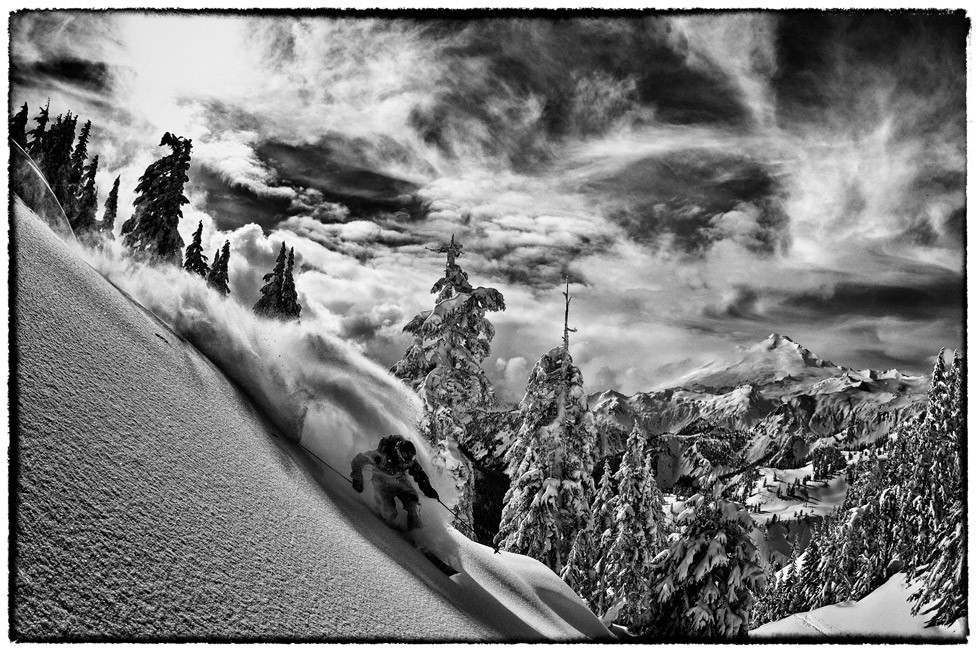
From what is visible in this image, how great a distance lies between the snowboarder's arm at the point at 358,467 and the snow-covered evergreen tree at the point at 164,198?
362 cm

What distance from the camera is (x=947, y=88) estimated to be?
837 cm

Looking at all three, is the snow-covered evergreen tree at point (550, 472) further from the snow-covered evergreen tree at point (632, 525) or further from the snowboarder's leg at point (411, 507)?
the snowboarder's leg at point (411, 507)

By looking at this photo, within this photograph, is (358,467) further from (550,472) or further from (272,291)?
(550,472)

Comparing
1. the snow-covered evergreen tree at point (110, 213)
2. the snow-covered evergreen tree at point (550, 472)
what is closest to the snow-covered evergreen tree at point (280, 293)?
the snow-covered evergreen tree at point (110, 213)

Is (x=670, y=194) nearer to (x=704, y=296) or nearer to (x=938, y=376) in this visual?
(x=704, y=296)

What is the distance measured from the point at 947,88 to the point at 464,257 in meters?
6.96

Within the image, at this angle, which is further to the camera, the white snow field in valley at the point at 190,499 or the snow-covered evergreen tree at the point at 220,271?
the snow-covered evergreen tree at the point at 220,271

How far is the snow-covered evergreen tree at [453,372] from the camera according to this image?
1130 centimetres

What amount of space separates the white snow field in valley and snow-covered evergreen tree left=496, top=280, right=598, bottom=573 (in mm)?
4975

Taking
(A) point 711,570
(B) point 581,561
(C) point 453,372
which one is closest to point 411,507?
(A) point 711,570

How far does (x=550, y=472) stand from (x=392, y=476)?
646 cm

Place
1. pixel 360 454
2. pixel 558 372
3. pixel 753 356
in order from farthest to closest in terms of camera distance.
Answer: pixel 558 372 → pixel 753 356 → pixel 360 454

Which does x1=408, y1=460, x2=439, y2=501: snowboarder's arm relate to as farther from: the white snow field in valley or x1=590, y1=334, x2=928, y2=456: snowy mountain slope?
x1=590, y1=334, x2=928, y2=456: snowy mountain slope
